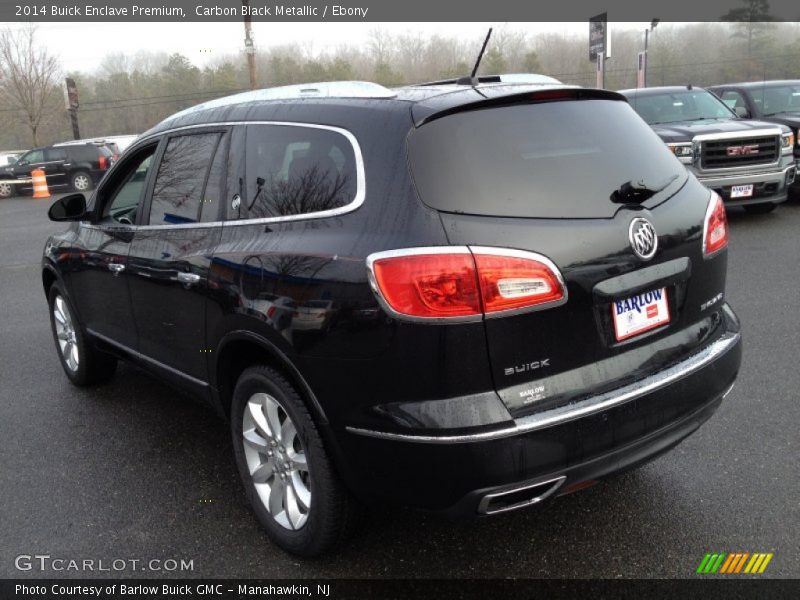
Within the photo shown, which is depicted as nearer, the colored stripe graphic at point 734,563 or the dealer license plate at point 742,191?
the colored stripe graphic at point 734,563

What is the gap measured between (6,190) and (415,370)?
2619 centimetres

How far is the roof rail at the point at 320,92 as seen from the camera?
282 cm

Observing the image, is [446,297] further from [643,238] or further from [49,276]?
[49,276]

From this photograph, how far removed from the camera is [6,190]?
24.3m

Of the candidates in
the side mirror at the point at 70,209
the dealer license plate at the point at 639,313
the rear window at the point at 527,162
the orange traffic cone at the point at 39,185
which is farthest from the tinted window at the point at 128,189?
the orange traffic cone at the point at 39,185

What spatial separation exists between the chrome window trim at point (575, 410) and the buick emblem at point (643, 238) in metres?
0.44

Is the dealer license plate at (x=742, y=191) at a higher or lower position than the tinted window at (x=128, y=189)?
lower

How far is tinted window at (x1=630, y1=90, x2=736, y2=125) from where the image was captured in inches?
421

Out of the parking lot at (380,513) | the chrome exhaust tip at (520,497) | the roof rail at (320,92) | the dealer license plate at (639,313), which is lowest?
the parking lot at (380,513)

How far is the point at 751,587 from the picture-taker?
2557 millimetres

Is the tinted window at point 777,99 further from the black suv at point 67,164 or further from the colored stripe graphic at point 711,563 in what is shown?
the black suv at point 67,164

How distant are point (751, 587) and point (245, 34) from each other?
27431 millimetres

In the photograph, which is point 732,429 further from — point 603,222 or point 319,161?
point 319,161

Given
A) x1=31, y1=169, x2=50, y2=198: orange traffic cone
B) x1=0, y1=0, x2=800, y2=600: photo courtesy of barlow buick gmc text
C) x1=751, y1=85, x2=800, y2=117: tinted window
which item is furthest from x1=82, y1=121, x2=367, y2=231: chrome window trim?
x1=31, y1=169, x2=50, y2=198: orange traffic cone
